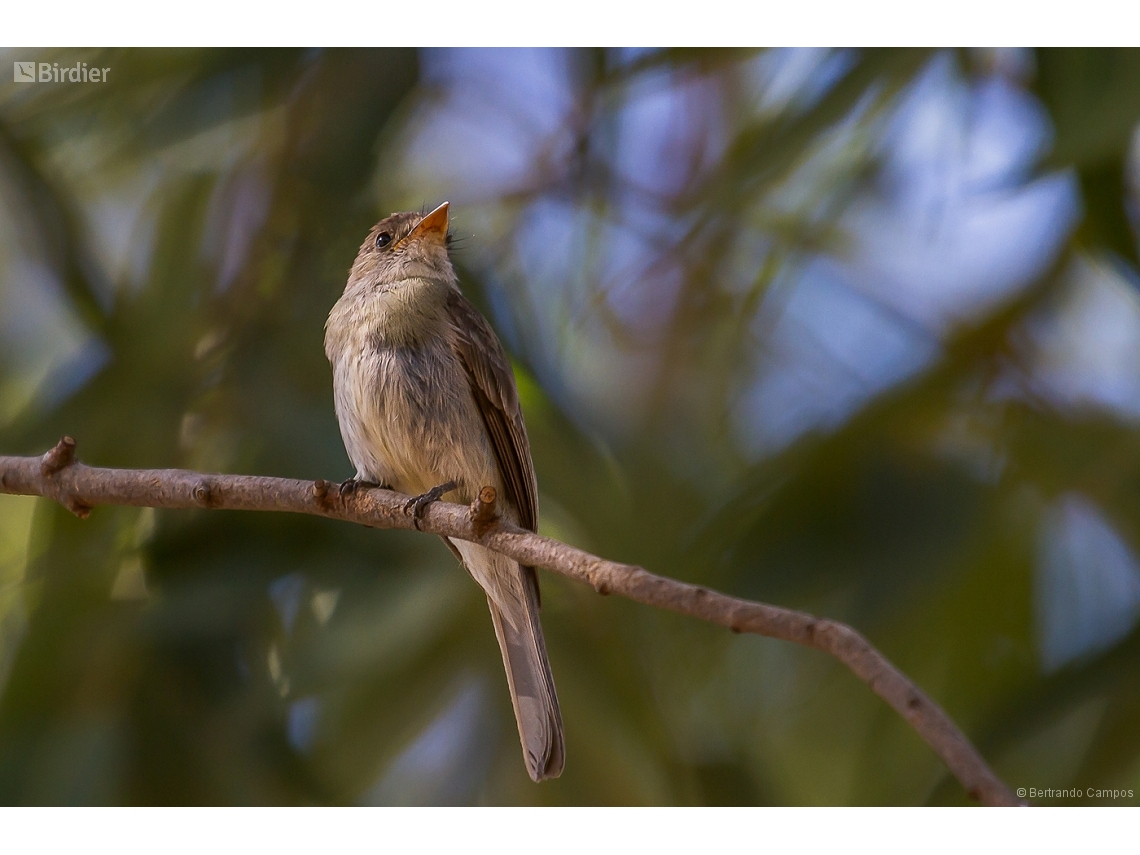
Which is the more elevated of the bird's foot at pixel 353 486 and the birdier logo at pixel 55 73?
the birdier logo at pixel 55 73

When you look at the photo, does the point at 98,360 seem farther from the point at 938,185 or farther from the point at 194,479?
the point at 938,185

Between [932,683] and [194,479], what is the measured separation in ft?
4.81

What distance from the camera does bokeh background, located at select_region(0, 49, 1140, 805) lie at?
2217mm

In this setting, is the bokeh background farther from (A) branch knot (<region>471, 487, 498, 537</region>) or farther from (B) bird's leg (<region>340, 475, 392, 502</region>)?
(A) branch knot (<region>471, 487, 498, 537</region>)

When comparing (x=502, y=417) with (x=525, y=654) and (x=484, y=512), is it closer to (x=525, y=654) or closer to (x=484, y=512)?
(x=525, y=654)

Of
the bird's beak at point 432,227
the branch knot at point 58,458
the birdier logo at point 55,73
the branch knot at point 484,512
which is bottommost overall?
the branch knot at point 58,458

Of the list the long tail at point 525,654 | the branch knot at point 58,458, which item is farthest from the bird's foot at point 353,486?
the branch knot at point 58,458

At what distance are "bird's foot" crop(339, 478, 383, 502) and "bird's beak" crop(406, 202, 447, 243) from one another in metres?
0.55

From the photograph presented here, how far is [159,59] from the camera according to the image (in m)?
2.39

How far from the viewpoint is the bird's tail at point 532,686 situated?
79.7 inches

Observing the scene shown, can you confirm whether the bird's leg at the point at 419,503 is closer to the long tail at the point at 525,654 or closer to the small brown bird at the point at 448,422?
the small brown bird at the point at 448,422

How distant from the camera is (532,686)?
208 centimetres

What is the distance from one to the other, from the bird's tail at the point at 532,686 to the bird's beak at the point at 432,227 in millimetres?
734

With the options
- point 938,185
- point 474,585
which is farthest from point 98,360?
point 938,185
